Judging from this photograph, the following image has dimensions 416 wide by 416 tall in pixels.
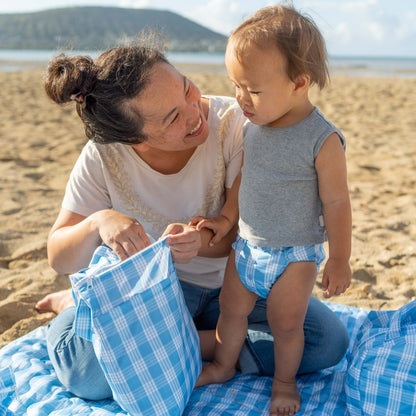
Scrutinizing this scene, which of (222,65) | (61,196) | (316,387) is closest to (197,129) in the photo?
(316,387)

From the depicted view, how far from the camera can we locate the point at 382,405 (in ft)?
4.94

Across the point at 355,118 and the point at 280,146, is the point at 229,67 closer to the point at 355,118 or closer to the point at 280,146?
the point at 280,146

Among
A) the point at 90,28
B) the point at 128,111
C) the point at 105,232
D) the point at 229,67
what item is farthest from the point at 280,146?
the point at 90,28

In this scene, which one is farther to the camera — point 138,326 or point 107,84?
point 107,84

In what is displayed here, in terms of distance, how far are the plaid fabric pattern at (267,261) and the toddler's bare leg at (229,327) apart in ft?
0.18

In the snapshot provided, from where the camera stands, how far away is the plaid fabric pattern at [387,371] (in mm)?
1480

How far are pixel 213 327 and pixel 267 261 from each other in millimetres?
488

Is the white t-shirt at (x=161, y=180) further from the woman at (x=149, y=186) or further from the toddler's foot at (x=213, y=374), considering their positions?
the toddler's foot at (x=213, y=374)

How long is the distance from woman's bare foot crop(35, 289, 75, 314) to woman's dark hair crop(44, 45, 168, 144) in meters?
0.88

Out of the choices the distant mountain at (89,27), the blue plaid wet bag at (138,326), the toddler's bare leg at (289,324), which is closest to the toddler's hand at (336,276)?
the toddler's bare leg at (289,324)

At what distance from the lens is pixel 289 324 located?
5.32 feet

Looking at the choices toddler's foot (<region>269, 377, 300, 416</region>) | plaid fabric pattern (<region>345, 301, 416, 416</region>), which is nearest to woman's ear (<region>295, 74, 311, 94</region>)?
plaid fabric pattern (<region>345, 301, 416, 416</region>)

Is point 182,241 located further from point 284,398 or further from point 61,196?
point 61,196

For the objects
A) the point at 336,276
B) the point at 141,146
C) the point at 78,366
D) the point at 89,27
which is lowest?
the point at 78,366
